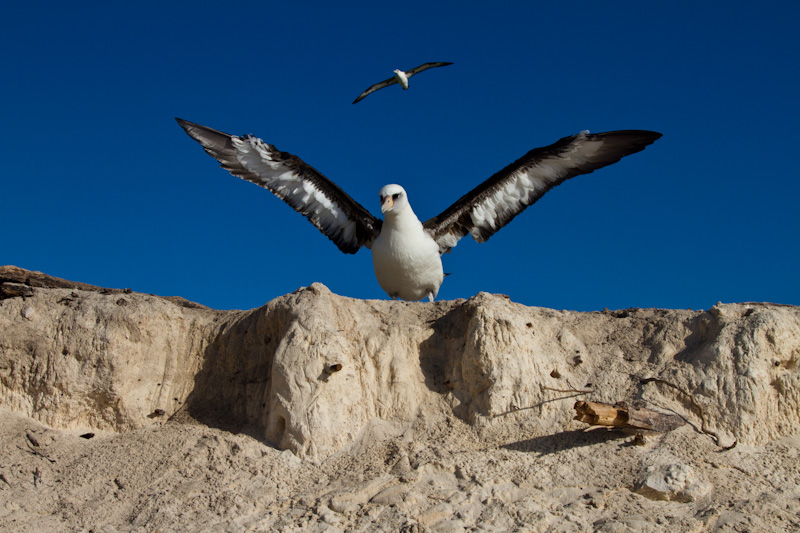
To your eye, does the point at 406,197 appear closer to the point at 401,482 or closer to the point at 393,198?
the point at 393,198

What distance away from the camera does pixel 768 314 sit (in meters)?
8.23

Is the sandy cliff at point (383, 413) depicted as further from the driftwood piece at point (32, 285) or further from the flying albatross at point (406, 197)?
the flying albatross at point (406, 197)

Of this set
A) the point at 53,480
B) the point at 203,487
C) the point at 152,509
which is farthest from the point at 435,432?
the point at 53,480

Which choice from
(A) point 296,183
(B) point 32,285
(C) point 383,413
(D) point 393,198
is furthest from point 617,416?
(B) point 32,285

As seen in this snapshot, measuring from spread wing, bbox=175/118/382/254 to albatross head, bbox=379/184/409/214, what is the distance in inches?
32.9

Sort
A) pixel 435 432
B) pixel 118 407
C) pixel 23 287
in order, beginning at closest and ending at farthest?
pixel 435 432 → pixel 118 407 → pixel 23 287

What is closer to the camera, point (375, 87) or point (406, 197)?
point (406, 197)

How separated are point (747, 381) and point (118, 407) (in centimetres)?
706

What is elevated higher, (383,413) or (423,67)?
(423,67)

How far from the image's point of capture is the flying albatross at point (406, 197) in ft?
38.0

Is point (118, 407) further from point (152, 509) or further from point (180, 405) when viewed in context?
point (152, 509)

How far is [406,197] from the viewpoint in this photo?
12023 mm

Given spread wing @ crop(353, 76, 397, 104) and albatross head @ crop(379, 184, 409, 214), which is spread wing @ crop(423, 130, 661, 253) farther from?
spread wing @ crop(353, 76, 397, 104)

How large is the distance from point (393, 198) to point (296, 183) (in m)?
1.75
